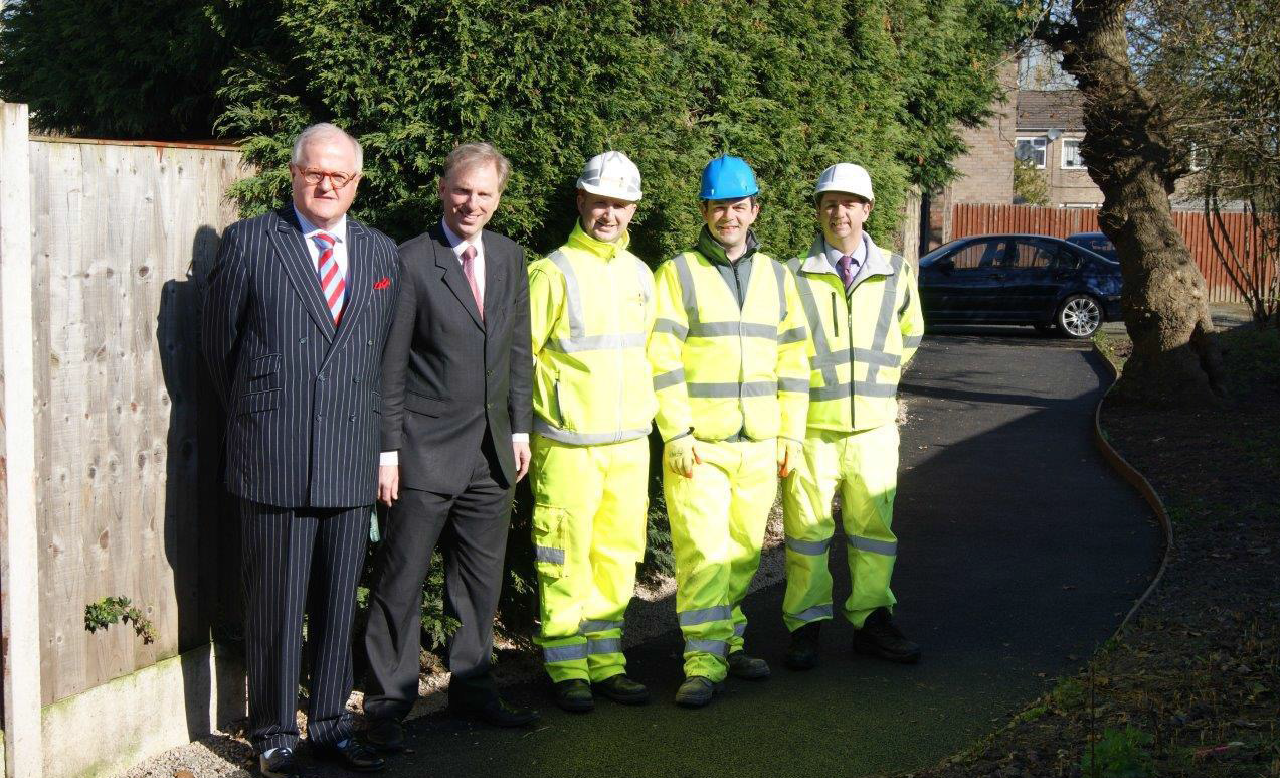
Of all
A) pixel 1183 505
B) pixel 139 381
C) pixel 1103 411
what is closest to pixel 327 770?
pixel 139 381

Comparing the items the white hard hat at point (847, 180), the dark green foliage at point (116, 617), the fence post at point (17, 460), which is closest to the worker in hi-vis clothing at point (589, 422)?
the white hard hat at point (847, 180)

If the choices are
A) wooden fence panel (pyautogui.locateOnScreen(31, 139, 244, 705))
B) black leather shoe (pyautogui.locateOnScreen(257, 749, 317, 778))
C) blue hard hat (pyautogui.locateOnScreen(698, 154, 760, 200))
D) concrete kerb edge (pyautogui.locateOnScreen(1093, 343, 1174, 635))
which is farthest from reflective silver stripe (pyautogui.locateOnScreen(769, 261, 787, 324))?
black leather shoe (pyautogui.locateOnScreen(257, 749, 317, 778))

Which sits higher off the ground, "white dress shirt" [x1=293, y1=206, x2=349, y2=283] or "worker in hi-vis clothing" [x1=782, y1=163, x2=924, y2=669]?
"white dress shirt" [x1=293, y1=206, x2=349, y2=283]

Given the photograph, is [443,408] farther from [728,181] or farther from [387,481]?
[728,181]

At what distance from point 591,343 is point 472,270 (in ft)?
1.90

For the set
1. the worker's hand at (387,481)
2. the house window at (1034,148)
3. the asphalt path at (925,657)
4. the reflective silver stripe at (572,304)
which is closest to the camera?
the worker's hand at (387,481)

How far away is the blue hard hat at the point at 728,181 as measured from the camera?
220 inches

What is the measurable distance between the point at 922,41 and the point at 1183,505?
456 cm

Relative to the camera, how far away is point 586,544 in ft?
17.5

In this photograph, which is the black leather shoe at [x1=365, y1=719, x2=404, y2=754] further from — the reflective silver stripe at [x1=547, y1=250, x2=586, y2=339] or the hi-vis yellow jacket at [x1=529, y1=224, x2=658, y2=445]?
the reflective silver stripe at [x1=547, y1=250, x2=586, y2=339]

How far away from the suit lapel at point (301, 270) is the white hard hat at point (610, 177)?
4.03 feet

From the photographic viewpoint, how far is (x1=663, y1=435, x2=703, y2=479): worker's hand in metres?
5.49

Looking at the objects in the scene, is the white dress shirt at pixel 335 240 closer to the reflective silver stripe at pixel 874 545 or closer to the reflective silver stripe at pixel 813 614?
the reflective silver stripe at pixel 813 614

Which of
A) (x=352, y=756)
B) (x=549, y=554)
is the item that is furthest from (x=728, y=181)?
(x=352, y=756)
